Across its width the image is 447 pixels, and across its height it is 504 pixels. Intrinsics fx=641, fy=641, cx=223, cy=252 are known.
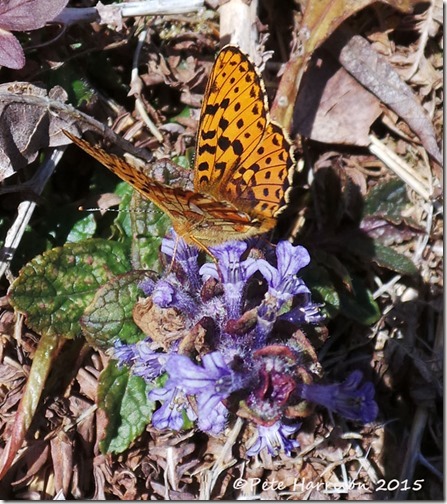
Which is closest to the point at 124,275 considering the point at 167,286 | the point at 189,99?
the point at 167,286

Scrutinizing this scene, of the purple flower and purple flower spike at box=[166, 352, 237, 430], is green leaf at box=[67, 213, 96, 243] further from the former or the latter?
purple flower spike at box=[166, 352, 237, 430]

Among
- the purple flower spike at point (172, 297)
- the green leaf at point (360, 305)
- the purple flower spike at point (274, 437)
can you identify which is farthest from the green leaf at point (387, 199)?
the purple flower spike at point (274, 437)

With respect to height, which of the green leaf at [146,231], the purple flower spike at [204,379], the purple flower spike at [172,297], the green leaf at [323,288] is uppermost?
the green leaf at [146,231]

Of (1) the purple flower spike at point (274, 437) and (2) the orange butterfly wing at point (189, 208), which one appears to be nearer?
(2) the orange butterfly wing at point (189, 208)

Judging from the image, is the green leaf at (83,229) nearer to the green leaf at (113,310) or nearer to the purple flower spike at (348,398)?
the green leaf at (113,310)

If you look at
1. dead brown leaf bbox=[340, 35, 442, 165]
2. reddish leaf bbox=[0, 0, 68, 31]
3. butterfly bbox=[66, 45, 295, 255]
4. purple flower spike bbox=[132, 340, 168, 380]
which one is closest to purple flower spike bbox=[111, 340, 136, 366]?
purple flower spike bbox=[132, 340, 168, 380]

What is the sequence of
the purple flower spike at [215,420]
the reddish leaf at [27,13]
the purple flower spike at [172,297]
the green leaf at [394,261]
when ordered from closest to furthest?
1. the purple flower spike at [215,420]
2. the purple flower spike at [172,297]
3. the reddish leaf at [27,13]
4. the green leaf at [394,261]

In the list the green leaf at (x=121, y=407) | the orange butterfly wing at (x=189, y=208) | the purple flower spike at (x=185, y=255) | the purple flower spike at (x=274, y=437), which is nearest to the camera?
the orange butterfly wing at (x=189, y=208)
